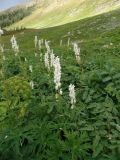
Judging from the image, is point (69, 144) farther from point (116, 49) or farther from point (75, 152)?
point (116, 49)

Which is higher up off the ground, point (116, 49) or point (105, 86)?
point (105, 86)

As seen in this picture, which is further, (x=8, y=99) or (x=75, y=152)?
(x=8, y=99)

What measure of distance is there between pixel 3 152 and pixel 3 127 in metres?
0.82

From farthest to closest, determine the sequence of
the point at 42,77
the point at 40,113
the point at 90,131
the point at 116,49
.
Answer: the point at 116,49, the point at 42,77, the point at 40,113, the point at 90,131

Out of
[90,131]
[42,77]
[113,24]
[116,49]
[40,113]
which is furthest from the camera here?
[113,24]

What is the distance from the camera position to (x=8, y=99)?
38.0 ft

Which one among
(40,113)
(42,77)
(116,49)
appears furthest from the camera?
(116,49)

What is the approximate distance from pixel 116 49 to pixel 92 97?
21680 mm

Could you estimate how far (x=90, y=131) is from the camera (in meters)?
10.2

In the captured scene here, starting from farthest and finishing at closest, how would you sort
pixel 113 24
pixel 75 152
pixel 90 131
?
1. pixel 113 24
2. pixel 90 131
3. pixel 75 152

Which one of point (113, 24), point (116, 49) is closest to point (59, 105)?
point (116, 49)

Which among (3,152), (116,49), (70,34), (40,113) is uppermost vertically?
(40,113)

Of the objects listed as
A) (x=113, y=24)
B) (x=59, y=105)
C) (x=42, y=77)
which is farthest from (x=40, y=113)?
(x=113, y=24)

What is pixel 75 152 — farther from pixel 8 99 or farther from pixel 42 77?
pixel 42 77
